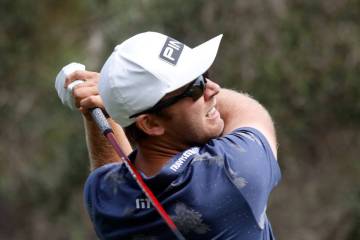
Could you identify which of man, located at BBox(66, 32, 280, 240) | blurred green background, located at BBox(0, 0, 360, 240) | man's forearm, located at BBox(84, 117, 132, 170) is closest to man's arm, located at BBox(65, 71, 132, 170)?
man's forearm, located at BBox(84, 117, 132, 170)

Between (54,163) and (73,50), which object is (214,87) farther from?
(73,50)

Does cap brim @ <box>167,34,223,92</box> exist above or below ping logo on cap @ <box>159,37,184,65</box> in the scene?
below

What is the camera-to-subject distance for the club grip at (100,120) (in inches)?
149

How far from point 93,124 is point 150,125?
0.54 meters

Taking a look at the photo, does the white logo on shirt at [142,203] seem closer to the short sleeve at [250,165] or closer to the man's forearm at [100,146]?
the short sleeve at [250,165]

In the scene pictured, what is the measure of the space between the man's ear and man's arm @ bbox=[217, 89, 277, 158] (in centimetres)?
29

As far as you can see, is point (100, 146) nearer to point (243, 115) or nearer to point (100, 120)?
point (100, 120)

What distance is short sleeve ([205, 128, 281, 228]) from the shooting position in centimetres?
346

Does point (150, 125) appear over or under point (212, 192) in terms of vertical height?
over

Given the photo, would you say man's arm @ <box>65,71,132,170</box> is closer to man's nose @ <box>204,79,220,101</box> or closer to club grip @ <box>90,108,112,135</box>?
club grip @ <box>90,108,112,135</box>

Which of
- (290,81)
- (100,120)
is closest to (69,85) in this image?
(100,120)

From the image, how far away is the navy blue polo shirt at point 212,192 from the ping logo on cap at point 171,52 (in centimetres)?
32

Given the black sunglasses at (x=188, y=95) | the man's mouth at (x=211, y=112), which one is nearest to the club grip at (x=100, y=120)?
the black sunglasses at (x=188, y=95)

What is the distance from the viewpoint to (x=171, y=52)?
11.6 ft
